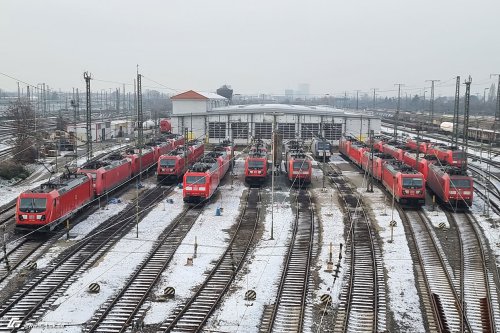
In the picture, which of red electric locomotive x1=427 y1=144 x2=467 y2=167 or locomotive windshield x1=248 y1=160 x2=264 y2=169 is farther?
red electric locomotive x1=427 y1=144 x2=467 y2=167

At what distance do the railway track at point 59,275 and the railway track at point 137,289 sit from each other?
6.77 ft

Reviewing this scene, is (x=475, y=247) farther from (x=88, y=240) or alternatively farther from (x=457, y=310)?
(x=88, y=240)

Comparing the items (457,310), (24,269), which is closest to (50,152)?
(24,269)

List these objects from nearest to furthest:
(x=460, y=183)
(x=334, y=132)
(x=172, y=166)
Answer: (x=460, y=183) → (x=172, y=166) → (x=334, y=132)

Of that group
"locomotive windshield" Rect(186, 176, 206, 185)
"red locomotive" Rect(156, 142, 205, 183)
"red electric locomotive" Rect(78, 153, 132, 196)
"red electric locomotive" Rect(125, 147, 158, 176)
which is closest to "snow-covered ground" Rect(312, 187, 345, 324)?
"locomotive windshield" Rect(186, 176, 206, 185)

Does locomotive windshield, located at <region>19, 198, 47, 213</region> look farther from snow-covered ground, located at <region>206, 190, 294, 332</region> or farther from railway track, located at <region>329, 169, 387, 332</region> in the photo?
railway track, located at <region>329, 169, 387, 332</region>

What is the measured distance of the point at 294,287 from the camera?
18.3 m

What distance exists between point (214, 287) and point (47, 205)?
32.6 ft

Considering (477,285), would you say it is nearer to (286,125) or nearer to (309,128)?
(309,128)

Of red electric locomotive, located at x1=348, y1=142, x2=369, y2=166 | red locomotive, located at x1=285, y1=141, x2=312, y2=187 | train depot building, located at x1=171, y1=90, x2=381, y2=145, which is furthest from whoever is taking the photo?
train depot building, located at x1=171, y1=90, x2=381, y2=145

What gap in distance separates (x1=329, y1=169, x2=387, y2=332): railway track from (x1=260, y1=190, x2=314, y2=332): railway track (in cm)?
132

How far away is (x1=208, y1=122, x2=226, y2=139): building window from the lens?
233 ft

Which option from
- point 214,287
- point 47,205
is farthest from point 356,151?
point 214,287

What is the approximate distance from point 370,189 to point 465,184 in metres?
8.65
